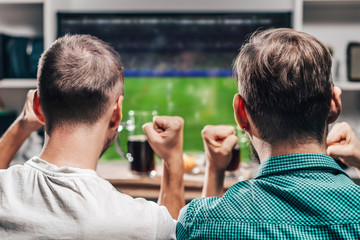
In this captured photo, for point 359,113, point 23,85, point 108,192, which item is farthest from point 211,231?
point 359,113

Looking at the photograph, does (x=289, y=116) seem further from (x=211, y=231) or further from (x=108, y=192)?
(x=108, y=192)

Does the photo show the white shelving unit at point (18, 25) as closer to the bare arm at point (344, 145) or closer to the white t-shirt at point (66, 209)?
the white t-shirt at point (66, 209)

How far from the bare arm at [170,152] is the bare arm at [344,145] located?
41cm

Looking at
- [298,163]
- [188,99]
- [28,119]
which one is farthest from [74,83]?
[188,99]

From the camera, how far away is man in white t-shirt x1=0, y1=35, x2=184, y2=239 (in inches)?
30.0

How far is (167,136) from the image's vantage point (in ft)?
3.64

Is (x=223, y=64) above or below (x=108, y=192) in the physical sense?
above

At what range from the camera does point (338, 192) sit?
2.36 ft

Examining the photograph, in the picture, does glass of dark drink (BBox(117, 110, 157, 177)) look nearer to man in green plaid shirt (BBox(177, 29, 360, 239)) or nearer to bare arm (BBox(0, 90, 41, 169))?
bare arm (BBox(0, 90, 41, 169))

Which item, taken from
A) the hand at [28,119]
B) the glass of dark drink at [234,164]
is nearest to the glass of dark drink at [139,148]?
the glass of dark drink at [234,164]

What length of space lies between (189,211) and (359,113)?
230 centimetres

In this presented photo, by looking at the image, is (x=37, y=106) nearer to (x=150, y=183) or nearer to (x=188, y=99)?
(x=150, y=183)

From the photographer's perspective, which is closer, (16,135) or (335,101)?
(335,101)

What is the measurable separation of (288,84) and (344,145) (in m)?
0.40
